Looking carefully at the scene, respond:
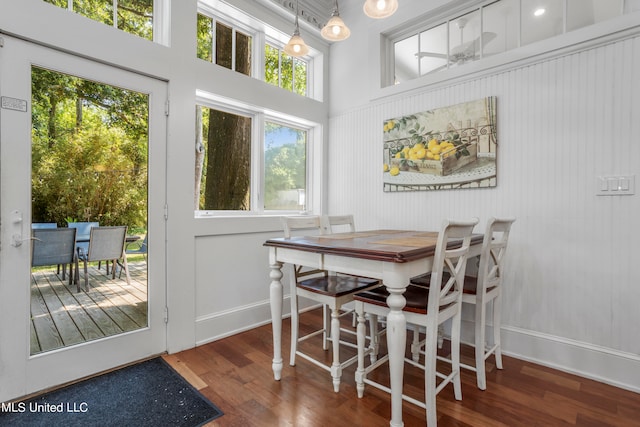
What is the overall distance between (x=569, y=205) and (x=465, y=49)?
151 cm

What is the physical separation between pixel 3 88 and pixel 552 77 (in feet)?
11.0

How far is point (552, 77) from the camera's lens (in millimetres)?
2207

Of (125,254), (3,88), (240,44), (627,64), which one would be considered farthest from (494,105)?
(3,88)

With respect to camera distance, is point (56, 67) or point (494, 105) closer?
point (56, 67)

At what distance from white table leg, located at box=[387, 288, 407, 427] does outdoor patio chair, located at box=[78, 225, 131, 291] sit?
71.5 inches

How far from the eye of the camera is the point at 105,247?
2152mm

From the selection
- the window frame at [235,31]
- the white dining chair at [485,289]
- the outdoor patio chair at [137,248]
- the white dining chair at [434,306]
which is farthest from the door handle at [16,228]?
the white dining chair at [485,289]

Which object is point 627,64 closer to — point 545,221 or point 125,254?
point 545,221

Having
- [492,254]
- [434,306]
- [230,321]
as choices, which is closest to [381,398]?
[434,306]

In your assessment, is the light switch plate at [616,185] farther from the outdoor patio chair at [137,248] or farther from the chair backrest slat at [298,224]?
the outdoor patio chair at [137,248]

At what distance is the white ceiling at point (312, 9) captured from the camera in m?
3.10

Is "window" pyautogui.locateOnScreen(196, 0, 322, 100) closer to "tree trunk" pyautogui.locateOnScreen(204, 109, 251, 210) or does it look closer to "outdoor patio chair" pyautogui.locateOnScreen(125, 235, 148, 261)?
"tree trunk" pyautogui.locateOnScreen(204, 109, 251, 210)

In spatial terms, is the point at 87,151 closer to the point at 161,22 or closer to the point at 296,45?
the point at 161,22

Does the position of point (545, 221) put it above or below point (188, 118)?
below
